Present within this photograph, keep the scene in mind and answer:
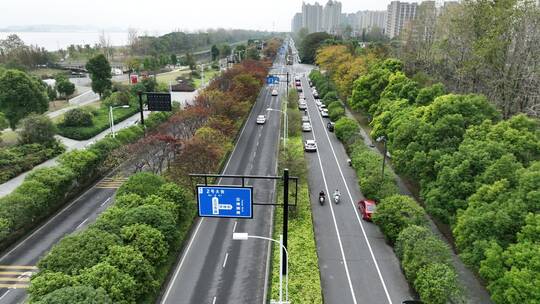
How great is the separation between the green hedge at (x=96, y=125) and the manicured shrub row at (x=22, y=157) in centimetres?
469

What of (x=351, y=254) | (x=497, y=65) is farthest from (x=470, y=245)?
(x=497, y=65)

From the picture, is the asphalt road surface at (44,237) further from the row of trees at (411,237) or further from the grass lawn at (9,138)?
the row of trees at (411,237)

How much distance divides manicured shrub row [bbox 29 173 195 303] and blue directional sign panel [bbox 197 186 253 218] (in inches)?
180

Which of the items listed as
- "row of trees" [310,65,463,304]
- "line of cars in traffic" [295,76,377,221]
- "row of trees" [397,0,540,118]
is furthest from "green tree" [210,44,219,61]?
"row of trees" [310,65,463,304]

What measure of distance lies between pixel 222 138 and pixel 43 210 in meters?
13.8

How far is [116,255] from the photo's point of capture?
1633 cm

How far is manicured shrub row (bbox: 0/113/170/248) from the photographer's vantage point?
22.1m

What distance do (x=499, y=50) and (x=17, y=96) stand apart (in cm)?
4685

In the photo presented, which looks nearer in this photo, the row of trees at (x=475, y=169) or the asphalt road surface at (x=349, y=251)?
the row of trees at (x=475, y=169)

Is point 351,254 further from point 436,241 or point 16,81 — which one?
point 16,81

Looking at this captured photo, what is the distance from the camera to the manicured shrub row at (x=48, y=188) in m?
22.1

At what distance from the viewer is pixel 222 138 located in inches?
1254

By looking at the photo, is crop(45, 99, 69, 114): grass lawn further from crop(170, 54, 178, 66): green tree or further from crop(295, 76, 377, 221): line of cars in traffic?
crop(170, 54, 178, 66): green tree

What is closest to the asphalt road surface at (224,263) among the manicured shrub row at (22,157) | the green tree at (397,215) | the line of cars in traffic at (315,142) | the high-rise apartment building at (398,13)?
the line of cars in traffic at (315,142)
